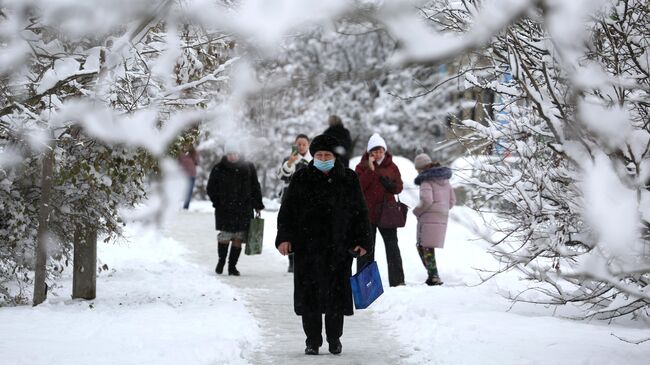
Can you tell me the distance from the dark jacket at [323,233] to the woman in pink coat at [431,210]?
4390 millimetres

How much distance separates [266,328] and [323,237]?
64.4 inches

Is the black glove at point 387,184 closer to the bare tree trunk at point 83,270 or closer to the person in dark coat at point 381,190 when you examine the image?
the person in dark coat at point 381,190

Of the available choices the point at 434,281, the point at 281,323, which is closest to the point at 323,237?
the point at 281,323

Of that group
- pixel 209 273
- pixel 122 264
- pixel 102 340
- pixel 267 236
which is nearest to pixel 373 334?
pixel 102 340

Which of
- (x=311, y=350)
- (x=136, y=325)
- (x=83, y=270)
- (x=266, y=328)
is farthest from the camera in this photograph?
(x=83, y=270)

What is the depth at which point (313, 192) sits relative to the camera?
24.5 feet

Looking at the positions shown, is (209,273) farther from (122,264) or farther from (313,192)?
(313,192)

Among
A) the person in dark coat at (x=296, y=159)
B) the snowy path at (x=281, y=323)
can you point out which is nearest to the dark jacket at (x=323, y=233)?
the snowy path at (x=281, y=323)

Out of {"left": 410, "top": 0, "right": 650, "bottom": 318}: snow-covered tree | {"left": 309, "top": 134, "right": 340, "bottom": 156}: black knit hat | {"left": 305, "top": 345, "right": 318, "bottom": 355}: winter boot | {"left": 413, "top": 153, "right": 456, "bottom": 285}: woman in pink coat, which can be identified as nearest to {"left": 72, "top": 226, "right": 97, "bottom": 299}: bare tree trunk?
{"left": 309, "top": 134, "right": 340, "bottom": 156}: black knit hat

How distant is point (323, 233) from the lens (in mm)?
7398

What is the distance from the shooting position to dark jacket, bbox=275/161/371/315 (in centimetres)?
733

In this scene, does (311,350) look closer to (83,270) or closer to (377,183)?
(83,270)

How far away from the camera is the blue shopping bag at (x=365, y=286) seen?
7305 millimetres

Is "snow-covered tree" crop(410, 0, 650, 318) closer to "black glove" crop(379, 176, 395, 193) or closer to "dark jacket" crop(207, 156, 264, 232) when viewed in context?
"black glove" crop(379, 176, 395, 193)
